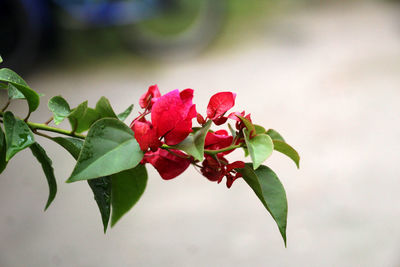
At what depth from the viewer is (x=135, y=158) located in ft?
0.89

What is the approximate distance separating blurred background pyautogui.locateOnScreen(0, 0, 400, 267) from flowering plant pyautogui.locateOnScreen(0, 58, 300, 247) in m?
0.23

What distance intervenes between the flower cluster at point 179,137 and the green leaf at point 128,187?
2cm

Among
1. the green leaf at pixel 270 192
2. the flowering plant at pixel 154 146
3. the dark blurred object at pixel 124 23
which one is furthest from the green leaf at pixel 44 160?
the dark blurred object at pixel 124 23

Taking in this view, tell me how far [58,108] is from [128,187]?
2.7 inches

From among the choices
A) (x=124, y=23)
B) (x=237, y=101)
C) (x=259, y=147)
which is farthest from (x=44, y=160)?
(x=124, y=23)

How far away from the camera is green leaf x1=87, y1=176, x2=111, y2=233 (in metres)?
0.31

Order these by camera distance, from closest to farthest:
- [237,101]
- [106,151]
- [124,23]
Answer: [106,151] → [237,101] → [124,23]

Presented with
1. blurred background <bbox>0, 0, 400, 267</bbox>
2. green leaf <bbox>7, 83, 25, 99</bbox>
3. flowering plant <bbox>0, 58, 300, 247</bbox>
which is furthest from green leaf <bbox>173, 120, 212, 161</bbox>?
blurred background <bbox>0, 0, 400, 267</bbox>

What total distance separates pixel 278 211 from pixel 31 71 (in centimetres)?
183

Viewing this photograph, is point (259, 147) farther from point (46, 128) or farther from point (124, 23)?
point (124, 23)

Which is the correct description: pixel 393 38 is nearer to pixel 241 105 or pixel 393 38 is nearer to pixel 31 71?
pixel 241 105

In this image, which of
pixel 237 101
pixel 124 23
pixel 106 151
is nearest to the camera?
pixel 106 151

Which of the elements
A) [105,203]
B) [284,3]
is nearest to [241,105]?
[284,3]

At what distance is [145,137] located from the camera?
0.92ft
